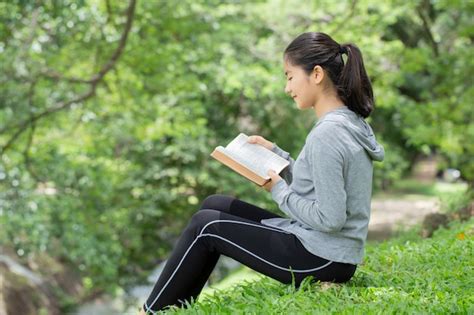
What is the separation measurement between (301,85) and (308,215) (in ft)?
1.81

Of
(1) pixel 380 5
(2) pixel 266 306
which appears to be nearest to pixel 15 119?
(1) pixel 380 5

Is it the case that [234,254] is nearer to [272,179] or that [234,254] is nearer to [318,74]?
[272,179]

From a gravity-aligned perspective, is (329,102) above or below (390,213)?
above

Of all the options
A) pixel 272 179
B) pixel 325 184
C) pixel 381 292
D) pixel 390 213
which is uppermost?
pixel 325 184

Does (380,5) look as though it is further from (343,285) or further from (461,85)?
(343,285)

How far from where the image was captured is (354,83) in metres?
2.85

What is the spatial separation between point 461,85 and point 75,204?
218 inches

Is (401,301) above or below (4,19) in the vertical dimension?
above

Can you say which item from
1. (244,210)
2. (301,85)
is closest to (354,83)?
(301,85)

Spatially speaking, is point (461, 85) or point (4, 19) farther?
point (461, 85)

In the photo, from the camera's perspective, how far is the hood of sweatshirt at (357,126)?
277 centimetres

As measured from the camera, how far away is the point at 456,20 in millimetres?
14336

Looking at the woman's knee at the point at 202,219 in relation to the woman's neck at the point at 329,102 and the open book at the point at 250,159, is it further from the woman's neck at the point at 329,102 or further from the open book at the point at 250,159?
the woman's neck at the point at 329,102

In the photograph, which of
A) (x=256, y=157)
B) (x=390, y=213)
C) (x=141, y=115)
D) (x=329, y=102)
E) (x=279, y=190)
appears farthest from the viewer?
(x=390, y=213)
